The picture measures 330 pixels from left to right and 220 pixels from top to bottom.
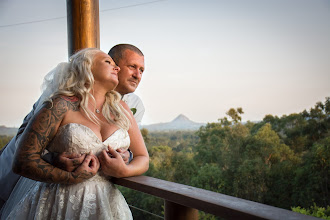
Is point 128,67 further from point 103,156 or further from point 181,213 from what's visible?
point 181,213

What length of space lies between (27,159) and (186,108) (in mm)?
36774

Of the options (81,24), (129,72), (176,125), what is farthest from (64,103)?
(176,125)

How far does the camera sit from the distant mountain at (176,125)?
33.5m

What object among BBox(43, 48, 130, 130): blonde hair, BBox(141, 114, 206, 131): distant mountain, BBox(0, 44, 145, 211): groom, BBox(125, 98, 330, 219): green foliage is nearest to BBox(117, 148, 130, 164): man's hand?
BBox(0, 44, 145, 211): groom

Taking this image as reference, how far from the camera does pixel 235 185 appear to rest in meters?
26.5

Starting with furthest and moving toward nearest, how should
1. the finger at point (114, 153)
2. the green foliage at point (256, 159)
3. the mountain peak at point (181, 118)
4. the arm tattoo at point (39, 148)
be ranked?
the mountain peak at point (181, 118) < the green foliage at point (256, 159) < the finger at point (114, 153) < the arm tattoo at point (39, 148)

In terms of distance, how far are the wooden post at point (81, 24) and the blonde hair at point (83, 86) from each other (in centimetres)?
61

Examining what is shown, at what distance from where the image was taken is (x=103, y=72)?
1.29 meters

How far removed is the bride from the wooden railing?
12 centimetres

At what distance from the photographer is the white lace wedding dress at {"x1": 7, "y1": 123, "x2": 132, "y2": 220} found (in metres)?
1.13

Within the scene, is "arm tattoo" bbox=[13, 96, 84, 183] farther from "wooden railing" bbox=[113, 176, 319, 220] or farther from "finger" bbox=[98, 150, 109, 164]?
"wooden railing" bbox=[113, 176, 319, 220]

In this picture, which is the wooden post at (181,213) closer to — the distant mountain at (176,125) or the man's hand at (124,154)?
the man's hand at (124,154)

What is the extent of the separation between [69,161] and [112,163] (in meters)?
0.16

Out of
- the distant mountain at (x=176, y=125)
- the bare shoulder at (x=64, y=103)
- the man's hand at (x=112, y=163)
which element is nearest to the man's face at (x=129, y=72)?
the bare shoulder at (x=64, y=103)
